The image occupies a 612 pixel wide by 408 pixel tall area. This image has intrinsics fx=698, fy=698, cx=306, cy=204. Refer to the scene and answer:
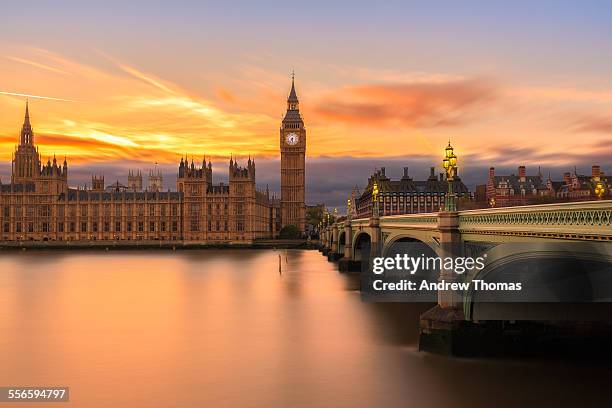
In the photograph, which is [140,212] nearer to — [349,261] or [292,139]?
[292,139]

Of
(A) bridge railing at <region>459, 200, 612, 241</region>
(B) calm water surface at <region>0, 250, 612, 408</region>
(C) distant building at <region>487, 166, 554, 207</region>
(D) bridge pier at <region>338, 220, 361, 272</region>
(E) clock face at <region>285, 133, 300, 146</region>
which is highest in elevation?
(E) clock face at <region>285, 133, 300, 146</region>

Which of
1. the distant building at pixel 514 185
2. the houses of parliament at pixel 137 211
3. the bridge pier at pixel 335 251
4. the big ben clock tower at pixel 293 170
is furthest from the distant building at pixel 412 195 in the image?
the bridge pier at pixel 335 251

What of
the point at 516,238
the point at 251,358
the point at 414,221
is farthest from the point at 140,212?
the point at 516,238

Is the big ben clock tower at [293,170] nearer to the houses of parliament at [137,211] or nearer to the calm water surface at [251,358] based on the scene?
the houses of parliament at [137,211]

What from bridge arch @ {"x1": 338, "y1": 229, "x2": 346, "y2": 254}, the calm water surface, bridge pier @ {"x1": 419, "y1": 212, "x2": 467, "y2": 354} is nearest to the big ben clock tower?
bridge arch @ {"x1": 338, "y1": 229, "x2": 346, "y2": 254}

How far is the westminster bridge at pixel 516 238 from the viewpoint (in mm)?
16445

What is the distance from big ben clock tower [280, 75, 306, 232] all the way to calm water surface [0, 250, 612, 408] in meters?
121

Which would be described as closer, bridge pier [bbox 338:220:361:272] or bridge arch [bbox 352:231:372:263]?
bridge arch [bbox 352:231:372:263]

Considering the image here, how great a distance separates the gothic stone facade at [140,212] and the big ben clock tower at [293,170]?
21.1 m

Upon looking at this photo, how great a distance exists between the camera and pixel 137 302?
158ft

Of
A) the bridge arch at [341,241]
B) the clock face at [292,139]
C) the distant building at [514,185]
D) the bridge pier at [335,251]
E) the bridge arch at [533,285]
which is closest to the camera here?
the bridge arch at [533,285]

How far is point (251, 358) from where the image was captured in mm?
27984

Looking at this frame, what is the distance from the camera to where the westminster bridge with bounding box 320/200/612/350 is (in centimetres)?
1645

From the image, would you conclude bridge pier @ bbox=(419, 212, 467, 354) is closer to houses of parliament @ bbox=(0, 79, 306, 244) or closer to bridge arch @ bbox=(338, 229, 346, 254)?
bridge arch @ bbox=(338, 229, 346, 254)
